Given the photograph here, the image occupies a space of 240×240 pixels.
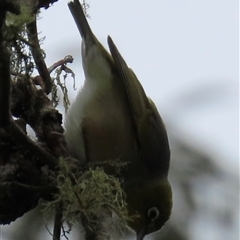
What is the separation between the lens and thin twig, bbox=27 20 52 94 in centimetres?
259

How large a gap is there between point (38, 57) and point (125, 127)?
1.86 m

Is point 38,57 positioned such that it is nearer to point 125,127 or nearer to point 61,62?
point 61,62

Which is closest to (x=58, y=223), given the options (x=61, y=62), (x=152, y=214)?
(x=61, y=62)

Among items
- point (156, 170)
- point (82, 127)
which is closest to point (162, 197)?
point (156, 170)

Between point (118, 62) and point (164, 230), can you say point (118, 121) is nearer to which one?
point (118, 62)

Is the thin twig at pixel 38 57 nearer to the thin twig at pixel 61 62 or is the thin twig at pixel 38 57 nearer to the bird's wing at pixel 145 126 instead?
the thin twig at pixel 61 62

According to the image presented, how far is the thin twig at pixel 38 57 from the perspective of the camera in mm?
2591

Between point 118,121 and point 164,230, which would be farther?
point 164,230

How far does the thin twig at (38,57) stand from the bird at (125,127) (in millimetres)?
426

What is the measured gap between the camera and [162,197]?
452 cm

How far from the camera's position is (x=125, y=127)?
450 cm

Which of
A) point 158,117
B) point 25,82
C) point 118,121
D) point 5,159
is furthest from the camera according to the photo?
point 158,117

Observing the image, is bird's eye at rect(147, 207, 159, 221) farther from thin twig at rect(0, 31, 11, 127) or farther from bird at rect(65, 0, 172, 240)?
thin twig at rect(0, 31, 11, 127)

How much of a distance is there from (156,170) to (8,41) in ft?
8.12
